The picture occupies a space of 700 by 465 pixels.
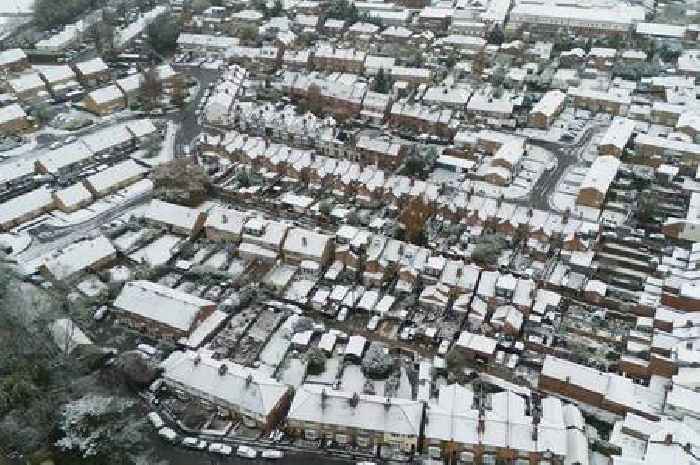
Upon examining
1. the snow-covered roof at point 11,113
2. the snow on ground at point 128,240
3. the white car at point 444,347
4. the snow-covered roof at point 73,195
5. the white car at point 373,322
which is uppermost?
the snow-covered roof at point 11,113

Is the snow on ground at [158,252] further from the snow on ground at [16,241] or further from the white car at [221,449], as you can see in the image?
the white car at [221,449]

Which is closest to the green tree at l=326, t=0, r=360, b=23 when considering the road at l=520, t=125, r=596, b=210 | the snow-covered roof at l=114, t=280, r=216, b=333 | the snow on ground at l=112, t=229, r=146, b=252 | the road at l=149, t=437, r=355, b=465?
the road at l=520, t=125, r=596, b=210

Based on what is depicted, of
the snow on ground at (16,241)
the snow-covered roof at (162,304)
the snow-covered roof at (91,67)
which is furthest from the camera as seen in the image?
the snow-covered roof at (91,67)

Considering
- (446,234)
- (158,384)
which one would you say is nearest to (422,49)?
(446,234)

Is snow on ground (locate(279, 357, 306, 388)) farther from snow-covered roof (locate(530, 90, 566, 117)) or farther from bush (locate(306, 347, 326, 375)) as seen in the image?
snow-covered roof (locate(530, 90, 566, 117))

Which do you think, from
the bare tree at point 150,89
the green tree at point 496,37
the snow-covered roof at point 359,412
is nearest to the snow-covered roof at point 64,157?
the bare tree at point 150,89

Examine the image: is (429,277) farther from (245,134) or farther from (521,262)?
(245,134)
